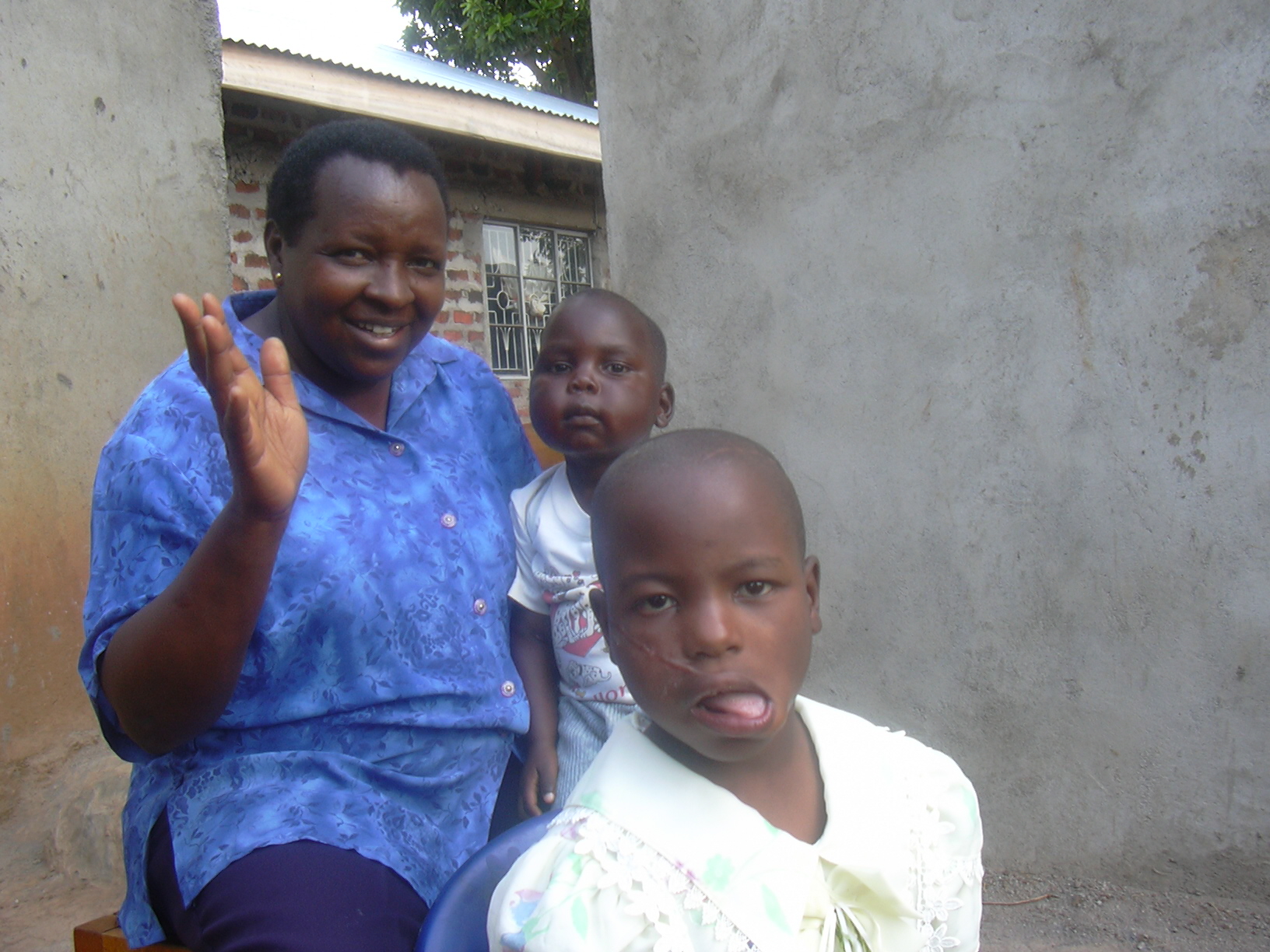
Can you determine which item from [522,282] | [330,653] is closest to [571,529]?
[330,653]

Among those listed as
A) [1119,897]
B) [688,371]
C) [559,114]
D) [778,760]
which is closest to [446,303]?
[559,114]

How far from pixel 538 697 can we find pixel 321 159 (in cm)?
111

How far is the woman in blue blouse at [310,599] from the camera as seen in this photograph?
4.42 ft

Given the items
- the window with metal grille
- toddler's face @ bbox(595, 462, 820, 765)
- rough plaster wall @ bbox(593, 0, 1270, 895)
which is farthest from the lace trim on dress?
the window with metal grille

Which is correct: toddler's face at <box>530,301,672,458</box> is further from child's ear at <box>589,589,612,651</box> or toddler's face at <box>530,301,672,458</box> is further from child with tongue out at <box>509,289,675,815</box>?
child's ear at <box>589,589,612,651</box>

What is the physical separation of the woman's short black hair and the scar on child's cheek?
3.26 ft

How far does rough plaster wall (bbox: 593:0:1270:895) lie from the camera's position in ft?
8.03

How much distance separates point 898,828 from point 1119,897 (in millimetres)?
1772

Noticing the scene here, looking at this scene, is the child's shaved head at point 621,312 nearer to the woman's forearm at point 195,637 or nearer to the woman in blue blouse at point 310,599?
the woman in blue blouse at point 310,599

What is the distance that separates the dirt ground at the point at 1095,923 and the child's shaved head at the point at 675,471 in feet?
6.24

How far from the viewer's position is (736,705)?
1.22 m

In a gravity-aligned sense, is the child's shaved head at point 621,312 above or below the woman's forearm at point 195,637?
above

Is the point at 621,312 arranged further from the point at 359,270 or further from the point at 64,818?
the point at 64,818

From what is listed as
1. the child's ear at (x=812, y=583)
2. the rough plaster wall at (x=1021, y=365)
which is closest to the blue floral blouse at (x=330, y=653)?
the child's ear at (x=812, y=583)
